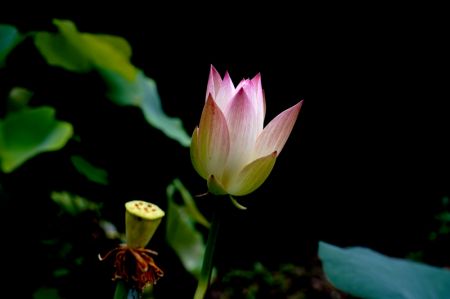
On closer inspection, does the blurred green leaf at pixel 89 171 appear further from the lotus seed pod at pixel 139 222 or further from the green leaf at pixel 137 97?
the lotus seed pod at pixel 139 222

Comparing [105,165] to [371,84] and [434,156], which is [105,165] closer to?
[371,84]

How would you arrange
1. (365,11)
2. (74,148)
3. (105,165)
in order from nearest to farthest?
(74,148) < (105,165) < (365,11)

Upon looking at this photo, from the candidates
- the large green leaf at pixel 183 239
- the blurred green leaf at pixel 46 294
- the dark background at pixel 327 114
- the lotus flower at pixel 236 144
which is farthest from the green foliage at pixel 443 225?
the lotus flower at pixel 236 144

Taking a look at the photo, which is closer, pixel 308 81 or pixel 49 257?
pixel 49 257

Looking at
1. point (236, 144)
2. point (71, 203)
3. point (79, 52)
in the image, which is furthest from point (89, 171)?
Answer: point (236, 144)

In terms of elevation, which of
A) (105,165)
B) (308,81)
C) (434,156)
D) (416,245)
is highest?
(308,81)

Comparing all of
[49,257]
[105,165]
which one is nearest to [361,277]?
[49,257]
